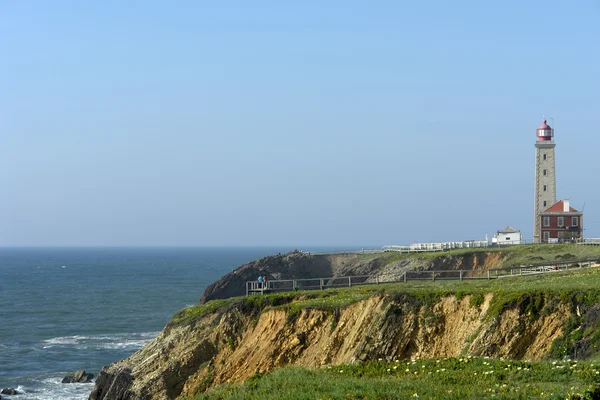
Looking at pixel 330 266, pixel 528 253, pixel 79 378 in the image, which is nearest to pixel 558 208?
pixel 528 253

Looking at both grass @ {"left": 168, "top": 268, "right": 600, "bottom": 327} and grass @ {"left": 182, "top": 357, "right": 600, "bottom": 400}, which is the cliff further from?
grass @ {"left": 182, "top": 357, "right": 600, "bottom": 400}

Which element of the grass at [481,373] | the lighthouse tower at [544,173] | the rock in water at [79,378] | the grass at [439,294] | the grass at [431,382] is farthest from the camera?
the lighthouse tower at [544,173]

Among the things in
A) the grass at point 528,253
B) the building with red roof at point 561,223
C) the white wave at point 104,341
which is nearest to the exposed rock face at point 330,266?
the grass at point 528,253

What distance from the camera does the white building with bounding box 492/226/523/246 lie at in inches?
3690

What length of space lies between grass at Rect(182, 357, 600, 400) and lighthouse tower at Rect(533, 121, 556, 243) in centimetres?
7618

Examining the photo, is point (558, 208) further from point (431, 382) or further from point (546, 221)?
point (431, 382)

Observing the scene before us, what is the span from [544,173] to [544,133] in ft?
15.9

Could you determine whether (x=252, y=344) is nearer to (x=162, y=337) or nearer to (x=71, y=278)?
(x=162, y=337)

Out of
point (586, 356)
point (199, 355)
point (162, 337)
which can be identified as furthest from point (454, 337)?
point (162, 337)

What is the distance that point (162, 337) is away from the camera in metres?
50.2

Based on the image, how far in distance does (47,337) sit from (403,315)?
5155cm

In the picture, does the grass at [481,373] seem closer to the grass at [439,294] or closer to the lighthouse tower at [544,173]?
the grass at [439,294]

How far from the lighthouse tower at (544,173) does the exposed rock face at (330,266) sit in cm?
1998

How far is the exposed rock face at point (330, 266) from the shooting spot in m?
83.1
